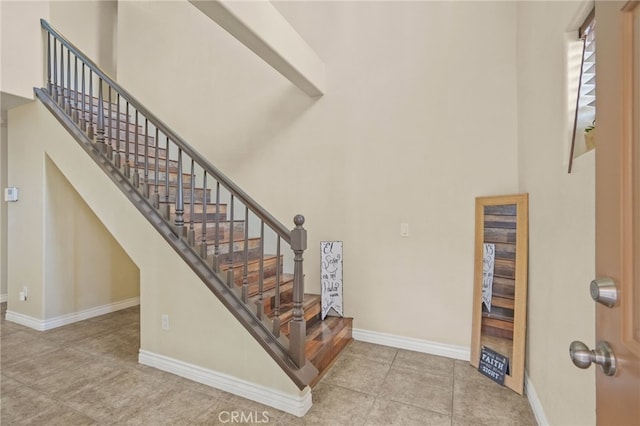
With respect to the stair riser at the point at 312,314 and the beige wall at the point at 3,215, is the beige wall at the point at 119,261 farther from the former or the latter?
the beige wall at the point at 3,215

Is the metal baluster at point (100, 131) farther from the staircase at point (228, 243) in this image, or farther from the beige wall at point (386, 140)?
the beige wall at point (386, 140)

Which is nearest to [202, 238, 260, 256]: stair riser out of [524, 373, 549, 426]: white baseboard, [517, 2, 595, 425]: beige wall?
[517, 2, 595, 425]: beige wall

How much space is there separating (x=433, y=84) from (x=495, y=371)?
2474mm

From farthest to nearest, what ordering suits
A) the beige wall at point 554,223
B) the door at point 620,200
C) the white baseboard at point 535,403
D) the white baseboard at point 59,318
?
the white baseboard at point 59,318 → the white baseboard at point 535,403 → the beige wall at point 554,223 → the door at point 620,200

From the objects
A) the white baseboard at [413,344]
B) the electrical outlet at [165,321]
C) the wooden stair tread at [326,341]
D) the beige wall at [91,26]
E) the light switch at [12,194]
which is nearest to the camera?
the wooden stair tread at [326,341]

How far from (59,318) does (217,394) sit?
2547 millimetres

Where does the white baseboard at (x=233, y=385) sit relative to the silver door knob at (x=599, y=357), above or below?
below

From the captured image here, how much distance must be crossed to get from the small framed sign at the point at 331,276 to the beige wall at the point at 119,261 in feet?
3.62

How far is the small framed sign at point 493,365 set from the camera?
2355mm

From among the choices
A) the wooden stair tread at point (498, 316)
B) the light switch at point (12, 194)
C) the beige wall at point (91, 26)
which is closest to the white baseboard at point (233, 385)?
the wooden stair tread at point (498, 316)

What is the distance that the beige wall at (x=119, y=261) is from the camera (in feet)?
7.54

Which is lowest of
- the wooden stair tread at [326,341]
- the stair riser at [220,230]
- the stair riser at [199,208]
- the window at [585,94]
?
the wooden stair tread at [326,341]

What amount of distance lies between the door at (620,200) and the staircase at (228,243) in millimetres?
1558

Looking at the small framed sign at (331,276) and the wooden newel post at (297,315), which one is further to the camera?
the small framed sign at (331,276)
